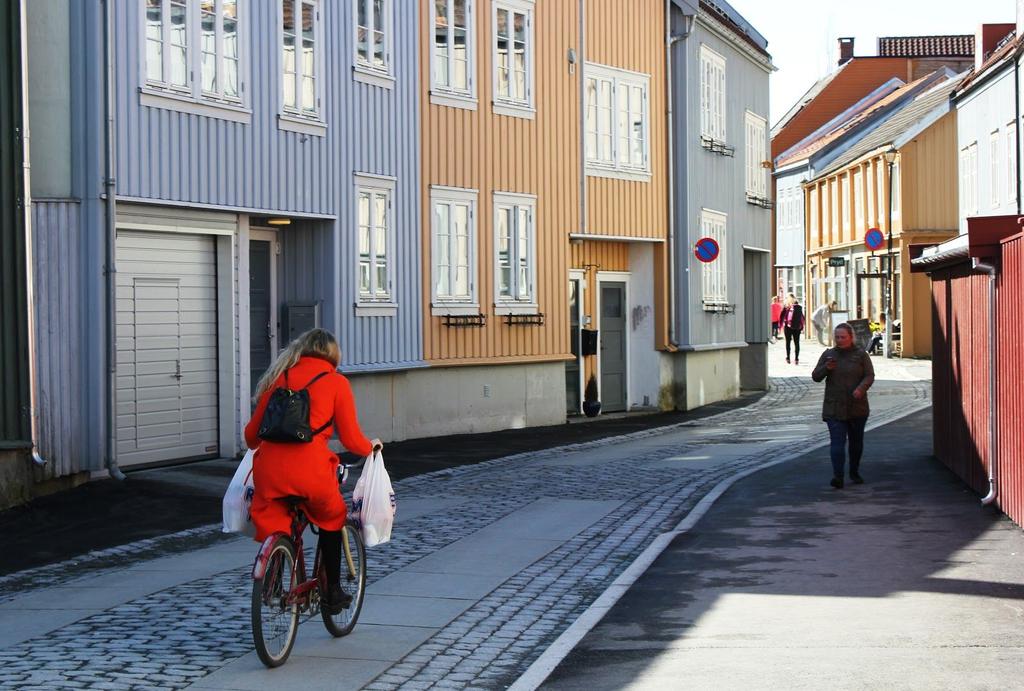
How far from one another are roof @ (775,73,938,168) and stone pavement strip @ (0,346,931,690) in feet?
147

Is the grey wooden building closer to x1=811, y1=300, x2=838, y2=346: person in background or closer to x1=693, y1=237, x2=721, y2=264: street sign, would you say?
x1=693, y1=237, x2=721, y2=264: street sign

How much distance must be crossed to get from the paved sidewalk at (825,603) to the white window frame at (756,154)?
68.9 feet

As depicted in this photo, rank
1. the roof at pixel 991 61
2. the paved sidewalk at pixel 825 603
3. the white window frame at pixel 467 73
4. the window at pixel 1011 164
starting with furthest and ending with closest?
the window at pixel 1011 164 < the roof at pixel 991 61 < the white window frame at pixel 467 73 < the paved sidewalk at pixel 825 603

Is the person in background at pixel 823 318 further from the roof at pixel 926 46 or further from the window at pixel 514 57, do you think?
the window at pixel 514 57

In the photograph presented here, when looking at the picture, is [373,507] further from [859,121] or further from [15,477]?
[859,121]

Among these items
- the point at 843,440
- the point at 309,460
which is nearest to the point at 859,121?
the point at 843,440

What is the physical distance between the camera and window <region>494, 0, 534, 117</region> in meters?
23.9

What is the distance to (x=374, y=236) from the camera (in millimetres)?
20594

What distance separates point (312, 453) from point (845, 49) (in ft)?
248

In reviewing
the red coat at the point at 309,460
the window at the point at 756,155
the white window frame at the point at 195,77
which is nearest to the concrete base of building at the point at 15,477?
the white window frame at the point at 195,77

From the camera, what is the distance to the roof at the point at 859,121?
5944 cm

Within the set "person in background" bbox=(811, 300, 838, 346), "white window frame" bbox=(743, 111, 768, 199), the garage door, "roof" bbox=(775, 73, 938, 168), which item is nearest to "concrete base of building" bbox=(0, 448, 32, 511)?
the garage door

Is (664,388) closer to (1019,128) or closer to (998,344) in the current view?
(1019,128)

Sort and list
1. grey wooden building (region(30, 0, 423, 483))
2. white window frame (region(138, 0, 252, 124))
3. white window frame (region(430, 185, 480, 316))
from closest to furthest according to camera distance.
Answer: grey wooden building (region(30, 0, 423, 483)) < white window frame (region(138, 0, 252, 124)) < white window frame (region(430, 185, 480, 316))
